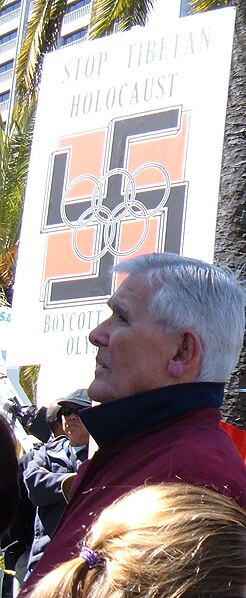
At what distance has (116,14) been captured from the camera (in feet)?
33.4

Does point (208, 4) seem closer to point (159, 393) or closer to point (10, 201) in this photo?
point (10, 201)

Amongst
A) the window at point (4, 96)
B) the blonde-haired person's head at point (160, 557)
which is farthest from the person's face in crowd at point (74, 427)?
the window at point (4, 96)

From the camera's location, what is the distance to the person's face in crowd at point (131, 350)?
234cm

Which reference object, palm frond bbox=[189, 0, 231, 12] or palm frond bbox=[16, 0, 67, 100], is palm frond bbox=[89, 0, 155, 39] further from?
palm frond bbox=[16, 0, 67, 100]

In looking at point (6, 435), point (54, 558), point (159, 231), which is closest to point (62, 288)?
point (159, 231)

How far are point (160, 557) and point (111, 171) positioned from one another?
319 cm

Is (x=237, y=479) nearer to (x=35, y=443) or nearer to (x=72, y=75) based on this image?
(x=72, y=75)

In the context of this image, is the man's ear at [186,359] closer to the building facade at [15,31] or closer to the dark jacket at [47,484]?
the dark jacket at [47,484]

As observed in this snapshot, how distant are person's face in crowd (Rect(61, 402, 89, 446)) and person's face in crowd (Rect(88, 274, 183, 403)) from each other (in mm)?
2309

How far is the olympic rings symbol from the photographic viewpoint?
400cm

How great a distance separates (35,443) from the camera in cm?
544

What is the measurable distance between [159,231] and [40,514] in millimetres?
1438

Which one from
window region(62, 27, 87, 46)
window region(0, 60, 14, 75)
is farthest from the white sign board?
window region(0, 60, 14, 75)

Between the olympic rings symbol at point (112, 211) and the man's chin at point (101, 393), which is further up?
the olympic rings symbol at point (112, 211)
